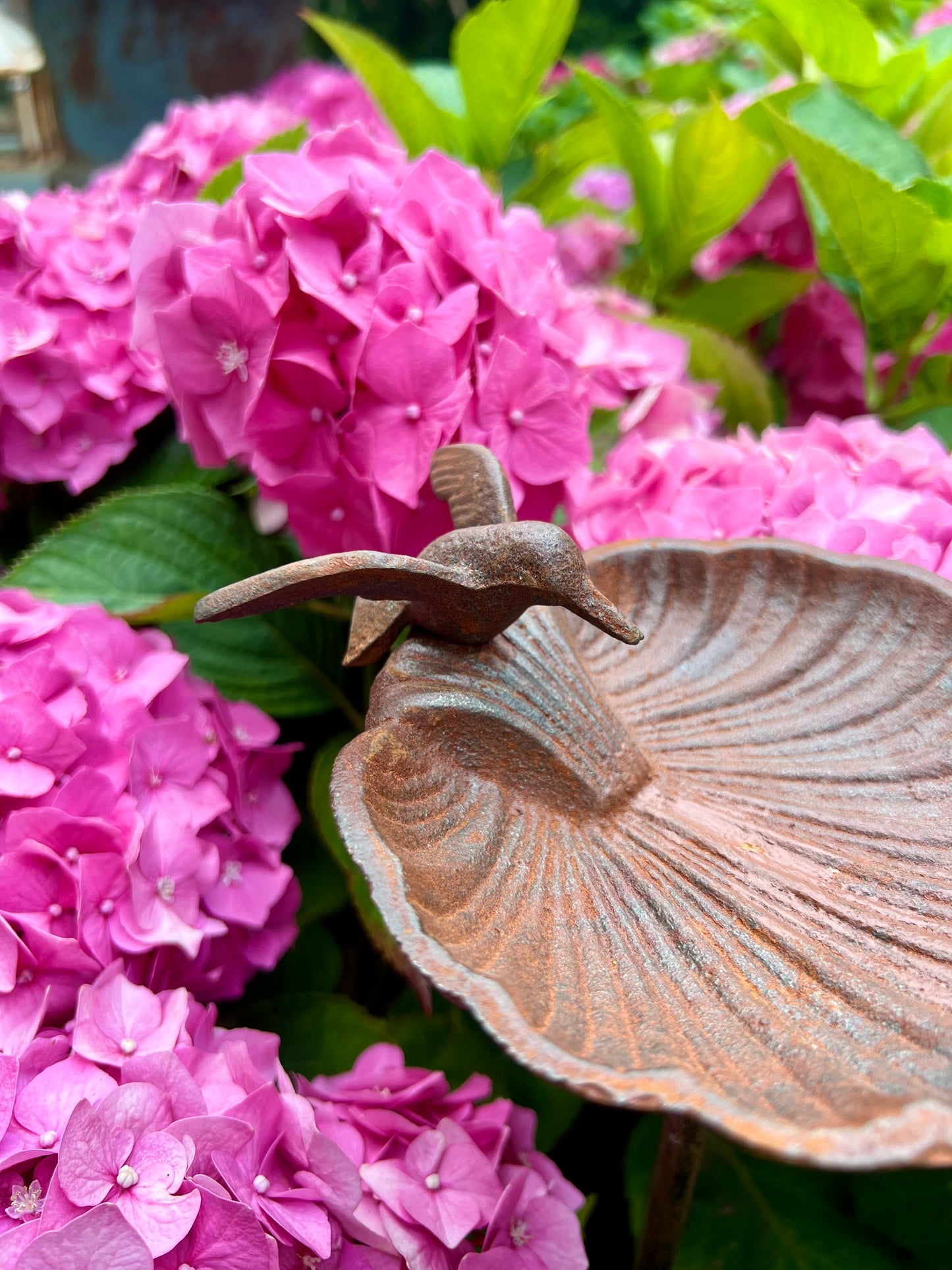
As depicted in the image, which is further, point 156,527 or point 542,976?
point 156,527

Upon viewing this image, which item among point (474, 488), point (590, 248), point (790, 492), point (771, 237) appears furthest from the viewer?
point (590, 248)

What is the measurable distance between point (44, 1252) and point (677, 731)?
0.29 metres

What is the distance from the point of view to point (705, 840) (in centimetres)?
36

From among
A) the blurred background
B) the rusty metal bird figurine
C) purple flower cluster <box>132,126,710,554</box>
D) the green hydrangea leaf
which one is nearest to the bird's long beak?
the rusty metal bird figurine

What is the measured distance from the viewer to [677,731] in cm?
43

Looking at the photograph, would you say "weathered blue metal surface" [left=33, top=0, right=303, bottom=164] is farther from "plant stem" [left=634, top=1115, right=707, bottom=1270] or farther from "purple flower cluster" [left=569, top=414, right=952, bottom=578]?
"plant stem" [left=634, top=1115, right=707, bottom=1270]

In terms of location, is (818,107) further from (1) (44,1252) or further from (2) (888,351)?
(1) (44,1252)

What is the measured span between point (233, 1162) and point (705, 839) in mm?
205

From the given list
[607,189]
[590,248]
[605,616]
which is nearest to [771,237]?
[590,248]

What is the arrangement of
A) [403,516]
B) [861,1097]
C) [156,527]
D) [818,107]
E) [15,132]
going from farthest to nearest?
[15,132], [818,107], [156,527], [403,516], [861,1097]

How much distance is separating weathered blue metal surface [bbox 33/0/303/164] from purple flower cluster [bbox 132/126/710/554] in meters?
0.92

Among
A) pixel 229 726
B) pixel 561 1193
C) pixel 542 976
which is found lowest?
pixel 561 1193

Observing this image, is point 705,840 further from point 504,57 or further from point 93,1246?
point 504,57

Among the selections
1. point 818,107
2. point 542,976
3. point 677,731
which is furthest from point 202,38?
point 542,976
